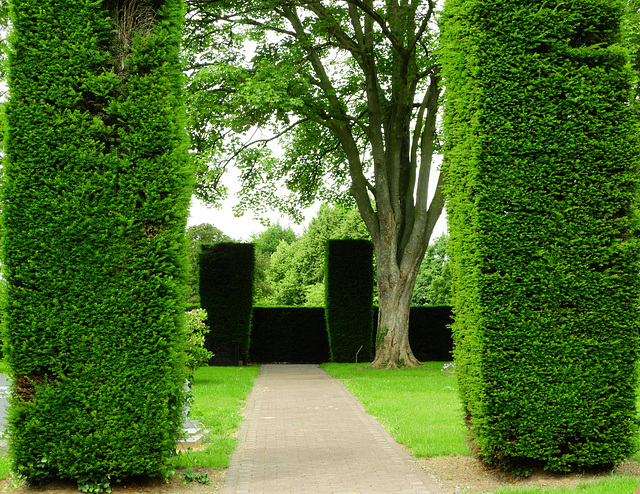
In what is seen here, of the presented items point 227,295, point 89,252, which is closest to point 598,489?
point 89,252

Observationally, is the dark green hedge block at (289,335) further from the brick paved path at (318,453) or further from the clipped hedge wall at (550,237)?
the clipped hedge wall at (550,237)

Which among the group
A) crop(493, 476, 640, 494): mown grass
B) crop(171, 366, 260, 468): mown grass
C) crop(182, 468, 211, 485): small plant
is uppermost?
crop(493, 476, 640, 494): mown grass

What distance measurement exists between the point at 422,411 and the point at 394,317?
835cm

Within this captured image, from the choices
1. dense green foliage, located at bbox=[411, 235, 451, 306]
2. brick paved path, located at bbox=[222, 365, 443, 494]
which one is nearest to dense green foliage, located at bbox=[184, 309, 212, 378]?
brick paved path, located at bbox=[222, 365, 443, 494]

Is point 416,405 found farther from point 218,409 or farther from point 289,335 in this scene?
point 289,335

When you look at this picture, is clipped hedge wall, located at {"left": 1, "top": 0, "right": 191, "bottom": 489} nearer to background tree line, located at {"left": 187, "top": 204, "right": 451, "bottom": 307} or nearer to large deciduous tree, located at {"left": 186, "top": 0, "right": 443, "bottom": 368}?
large deciduous tree, located at {"left": 186, "top": 0, "right": 443, "bottom": 368}

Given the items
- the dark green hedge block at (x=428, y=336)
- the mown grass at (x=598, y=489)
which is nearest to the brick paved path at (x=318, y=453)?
the mown grass at (x=598, y=489)

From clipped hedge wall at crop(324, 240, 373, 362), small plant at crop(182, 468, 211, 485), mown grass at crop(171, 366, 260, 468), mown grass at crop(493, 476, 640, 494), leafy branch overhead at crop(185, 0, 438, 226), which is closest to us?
mown grass at crop(493, 476, 640, 494)

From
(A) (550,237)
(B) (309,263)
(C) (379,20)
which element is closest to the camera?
(A) (550,237)

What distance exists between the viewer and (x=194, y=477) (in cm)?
642

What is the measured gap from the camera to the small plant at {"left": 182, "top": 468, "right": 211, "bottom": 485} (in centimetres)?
631

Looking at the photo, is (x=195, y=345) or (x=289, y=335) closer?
(x=195, y=345)

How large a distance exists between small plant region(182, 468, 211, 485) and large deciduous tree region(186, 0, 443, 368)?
10417mm

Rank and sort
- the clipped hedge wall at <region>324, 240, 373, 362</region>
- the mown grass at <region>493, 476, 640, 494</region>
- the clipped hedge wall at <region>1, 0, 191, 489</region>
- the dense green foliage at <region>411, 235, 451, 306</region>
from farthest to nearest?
1. the dense green foliage at <region>411, 235, 451, 306</region>
2. the clipped hedge wall at <region>324, 240, 373, 362</region>
3. the clipped hedge wall at <region>1, 0, 191, 489</region>
4. the mown grass at <region>493, 476, 640, 494</region>
